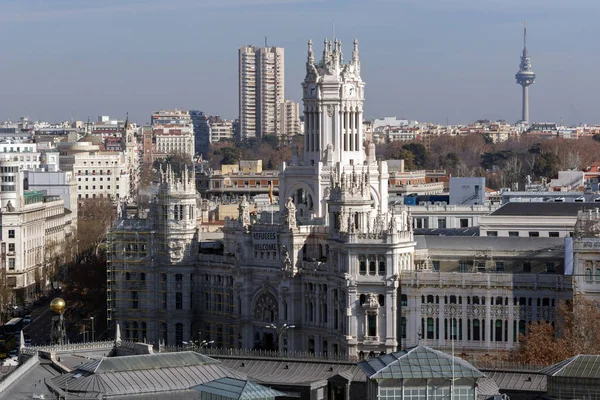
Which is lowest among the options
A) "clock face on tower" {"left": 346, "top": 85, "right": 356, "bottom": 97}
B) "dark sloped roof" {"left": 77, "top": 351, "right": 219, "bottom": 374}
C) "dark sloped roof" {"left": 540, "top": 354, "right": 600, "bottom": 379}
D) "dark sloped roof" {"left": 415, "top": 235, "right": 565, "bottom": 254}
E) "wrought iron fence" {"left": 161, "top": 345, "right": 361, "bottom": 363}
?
"wrought iron fence" {"left": 161, "top": 345, "right": 361, "bottom": 363}

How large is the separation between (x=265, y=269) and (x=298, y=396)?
52.6 m

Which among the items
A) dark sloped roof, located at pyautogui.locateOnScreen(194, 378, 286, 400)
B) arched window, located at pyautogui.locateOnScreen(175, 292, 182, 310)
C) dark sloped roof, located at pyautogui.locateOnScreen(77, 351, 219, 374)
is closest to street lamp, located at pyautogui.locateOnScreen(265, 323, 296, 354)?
Result: arched window, located at pyautogui.locateOnScreen(175, 292, 182, 310)

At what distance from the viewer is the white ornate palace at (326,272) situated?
127688 millimetres

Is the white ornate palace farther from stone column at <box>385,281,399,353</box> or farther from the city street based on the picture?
the city street

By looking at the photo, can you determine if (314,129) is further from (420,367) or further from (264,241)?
(420,367)

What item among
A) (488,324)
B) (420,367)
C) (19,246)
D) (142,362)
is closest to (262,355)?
(142,362)

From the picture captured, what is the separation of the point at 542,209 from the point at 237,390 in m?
80.9

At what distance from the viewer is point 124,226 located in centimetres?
15025

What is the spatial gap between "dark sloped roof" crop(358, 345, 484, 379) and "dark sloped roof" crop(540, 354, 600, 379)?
13.2ft

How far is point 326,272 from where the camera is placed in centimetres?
13388

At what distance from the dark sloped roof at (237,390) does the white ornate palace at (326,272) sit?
161 feet

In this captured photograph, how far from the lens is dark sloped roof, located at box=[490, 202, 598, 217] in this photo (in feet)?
502

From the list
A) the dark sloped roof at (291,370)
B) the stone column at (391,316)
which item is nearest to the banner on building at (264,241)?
the stone column at (391,316)

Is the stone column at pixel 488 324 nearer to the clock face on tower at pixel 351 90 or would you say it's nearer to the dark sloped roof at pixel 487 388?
the clock face on tower at pixel 351 90
